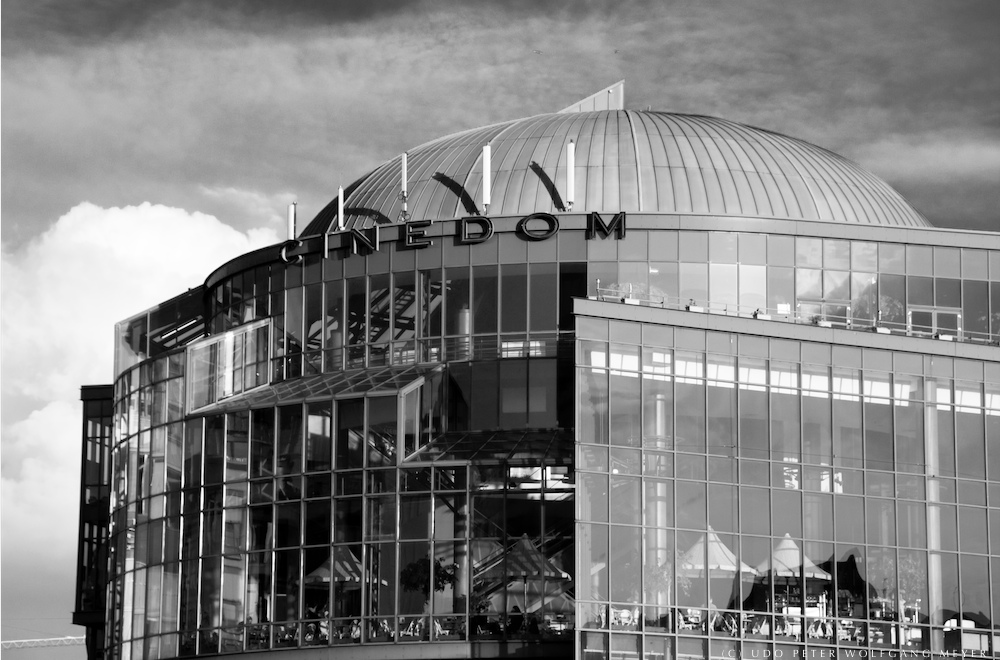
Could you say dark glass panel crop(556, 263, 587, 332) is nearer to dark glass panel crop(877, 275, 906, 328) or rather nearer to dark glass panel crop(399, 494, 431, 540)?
dark glass panel crop(399, 494, 431, 540)

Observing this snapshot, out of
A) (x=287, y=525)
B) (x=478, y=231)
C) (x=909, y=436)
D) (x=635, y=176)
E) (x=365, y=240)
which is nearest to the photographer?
(x=909, y=436)

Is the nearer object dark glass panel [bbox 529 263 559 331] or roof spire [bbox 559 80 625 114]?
dark glass panel [bbox 529 263 559 331]

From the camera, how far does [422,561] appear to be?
62.4 metres

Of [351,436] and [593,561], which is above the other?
[351,436]

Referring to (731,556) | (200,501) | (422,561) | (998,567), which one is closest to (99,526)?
(200,501)

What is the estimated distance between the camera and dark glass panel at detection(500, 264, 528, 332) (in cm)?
6744

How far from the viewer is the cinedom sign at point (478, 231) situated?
67.4 meters

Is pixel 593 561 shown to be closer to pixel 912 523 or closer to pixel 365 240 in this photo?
pixel 912 523

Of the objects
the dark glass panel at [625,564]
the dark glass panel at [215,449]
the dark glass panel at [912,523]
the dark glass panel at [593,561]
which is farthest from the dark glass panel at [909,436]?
the dark glass panel at [215,449]

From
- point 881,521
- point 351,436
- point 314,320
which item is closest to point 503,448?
point 351,436

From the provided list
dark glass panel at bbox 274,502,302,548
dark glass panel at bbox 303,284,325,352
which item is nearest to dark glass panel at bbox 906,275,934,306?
dark glass panel at bbox 303,284,325,352

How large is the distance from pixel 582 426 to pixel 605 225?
1117 centimetres

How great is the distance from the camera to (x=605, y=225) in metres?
67.4

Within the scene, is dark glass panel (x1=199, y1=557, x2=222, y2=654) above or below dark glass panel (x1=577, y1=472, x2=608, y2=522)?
below
